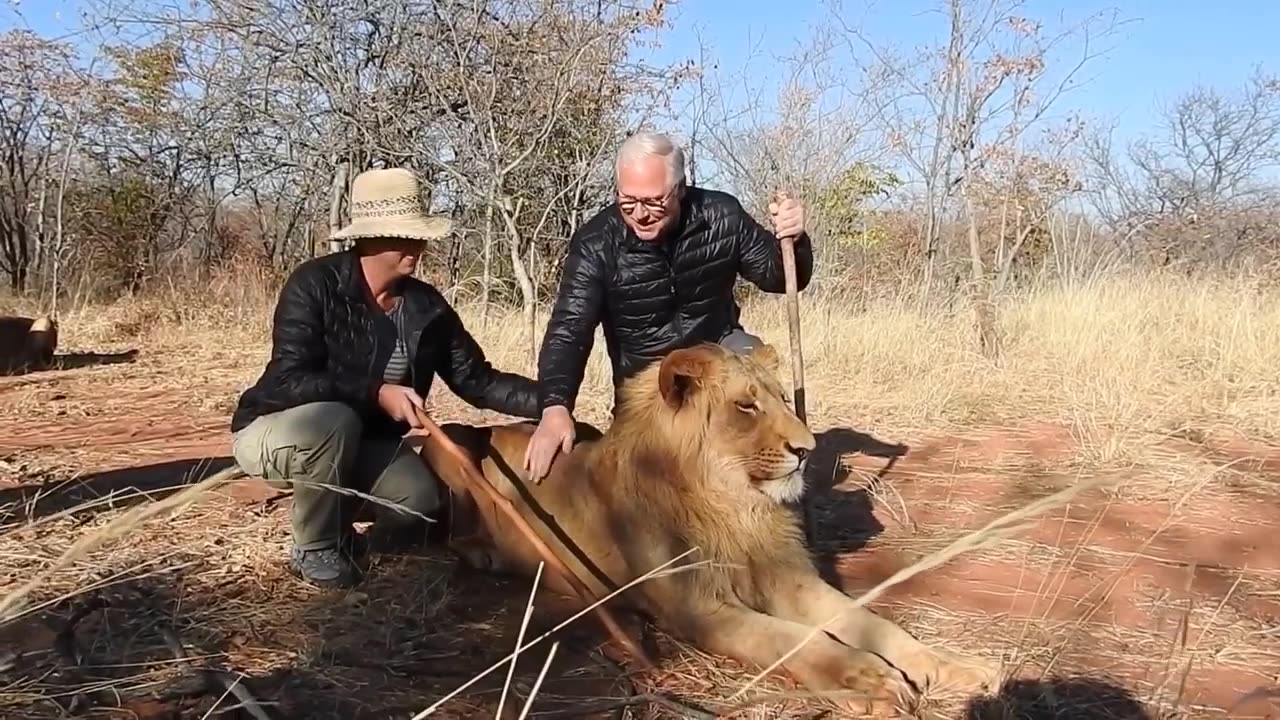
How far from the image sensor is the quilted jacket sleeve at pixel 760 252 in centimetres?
446

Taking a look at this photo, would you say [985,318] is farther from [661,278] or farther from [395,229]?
[395,229]

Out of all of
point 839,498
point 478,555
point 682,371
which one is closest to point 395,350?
point 478,555

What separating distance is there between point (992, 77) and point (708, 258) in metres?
7.10

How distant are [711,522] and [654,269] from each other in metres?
1.32

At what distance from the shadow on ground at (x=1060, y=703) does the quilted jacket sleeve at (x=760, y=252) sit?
205 cm

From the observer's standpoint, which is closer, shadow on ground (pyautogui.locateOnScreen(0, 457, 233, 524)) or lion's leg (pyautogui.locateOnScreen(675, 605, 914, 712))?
lion's leg (pyautogui.locateOnScreen(675, 605, 914, 712))

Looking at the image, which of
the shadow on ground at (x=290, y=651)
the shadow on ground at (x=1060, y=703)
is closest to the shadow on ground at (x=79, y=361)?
the shadow on ground at (x=290, y=651)

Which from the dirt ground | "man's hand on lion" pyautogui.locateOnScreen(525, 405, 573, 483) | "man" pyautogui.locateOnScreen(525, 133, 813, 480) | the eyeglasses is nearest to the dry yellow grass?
the dirt ground

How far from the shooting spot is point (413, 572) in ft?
12.5

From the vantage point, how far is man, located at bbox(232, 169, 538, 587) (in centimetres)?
359

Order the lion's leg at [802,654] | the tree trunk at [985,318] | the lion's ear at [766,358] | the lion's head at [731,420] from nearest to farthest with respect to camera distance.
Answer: the lion's leg at [802,654]
the lion's head at [731,420]
the lion's ear at [766,358]
the tree trunk at [985,318]

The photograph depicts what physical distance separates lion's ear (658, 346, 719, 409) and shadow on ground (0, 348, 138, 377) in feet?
27.7

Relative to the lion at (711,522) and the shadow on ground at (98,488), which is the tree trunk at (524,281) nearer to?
the shadow on ground at (98,488)

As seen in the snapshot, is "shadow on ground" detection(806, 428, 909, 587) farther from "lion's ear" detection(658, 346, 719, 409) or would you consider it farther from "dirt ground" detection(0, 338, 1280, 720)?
"lion's ear" detection(658, 346, 719, 409)
